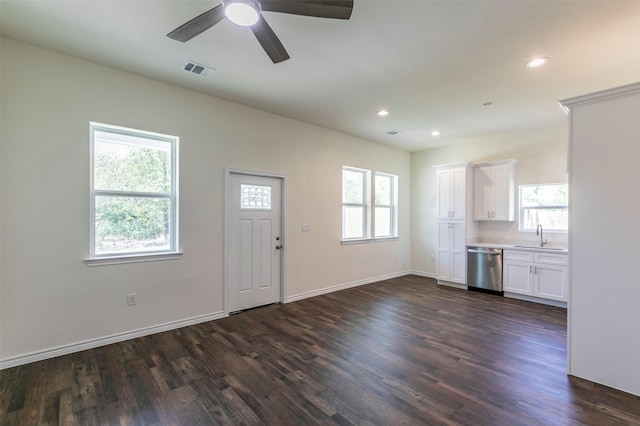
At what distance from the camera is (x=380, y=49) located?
2.72 m

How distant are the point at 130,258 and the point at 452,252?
5.33m

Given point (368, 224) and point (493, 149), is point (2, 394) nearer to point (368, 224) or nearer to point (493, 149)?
point (368, 224)

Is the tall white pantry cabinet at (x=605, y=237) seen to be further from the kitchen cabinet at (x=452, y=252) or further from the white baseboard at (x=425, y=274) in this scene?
the white baseboard at (x=425, y=274)

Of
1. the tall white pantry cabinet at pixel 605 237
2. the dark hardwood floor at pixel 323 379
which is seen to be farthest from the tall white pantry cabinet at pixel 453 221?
the tall white pantry cabinet at pixel 605 237

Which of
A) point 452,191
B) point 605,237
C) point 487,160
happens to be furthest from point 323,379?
point 487,160

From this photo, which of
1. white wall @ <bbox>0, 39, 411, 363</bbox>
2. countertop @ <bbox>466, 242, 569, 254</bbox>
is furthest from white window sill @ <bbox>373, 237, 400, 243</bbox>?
white wall @ <bbox>0, 39, 411, 363</bbox>

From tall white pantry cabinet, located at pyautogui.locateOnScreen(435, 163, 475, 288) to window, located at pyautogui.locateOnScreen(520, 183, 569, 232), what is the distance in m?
0.87

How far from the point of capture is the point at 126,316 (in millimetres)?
3240

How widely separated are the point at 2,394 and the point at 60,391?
398mm

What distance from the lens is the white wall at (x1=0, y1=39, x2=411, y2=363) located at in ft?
8.80

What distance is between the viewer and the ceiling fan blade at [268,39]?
6.36 ft

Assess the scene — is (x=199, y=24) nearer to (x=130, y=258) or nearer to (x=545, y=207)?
(x=130, y=258)

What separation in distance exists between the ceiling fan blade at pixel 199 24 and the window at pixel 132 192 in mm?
1711

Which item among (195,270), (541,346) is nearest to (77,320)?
(195,270)
